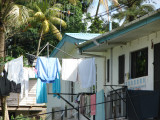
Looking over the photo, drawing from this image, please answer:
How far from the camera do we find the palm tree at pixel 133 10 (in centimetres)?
3303

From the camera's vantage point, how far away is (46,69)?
53.8 feet

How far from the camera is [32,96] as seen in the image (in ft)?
104

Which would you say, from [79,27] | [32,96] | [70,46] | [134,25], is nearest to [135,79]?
[134,25]

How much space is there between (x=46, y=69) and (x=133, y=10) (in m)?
18.7

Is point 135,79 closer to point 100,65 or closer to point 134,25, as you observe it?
point 134,25

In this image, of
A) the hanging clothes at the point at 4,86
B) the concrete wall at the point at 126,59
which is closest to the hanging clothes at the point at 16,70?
the hanging clothes at the point at 4,86

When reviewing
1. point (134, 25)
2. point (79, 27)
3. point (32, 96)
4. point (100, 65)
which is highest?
point (79, 27)

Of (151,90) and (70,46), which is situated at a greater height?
(70,46)

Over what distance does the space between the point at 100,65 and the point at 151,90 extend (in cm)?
500

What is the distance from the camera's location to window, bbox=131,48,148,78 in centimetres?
1359

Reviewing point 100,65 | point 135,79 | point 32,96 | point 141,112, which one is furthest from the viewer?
point 32,96

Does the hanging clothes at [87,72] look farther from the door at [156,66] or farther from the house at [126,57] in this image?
the door at [156,66]

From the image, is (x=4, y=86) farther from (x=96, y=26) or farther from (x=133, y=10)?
(x=133, y=10)

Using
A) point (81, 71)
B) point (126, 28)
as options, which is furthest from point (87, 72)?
point (126, 28)
